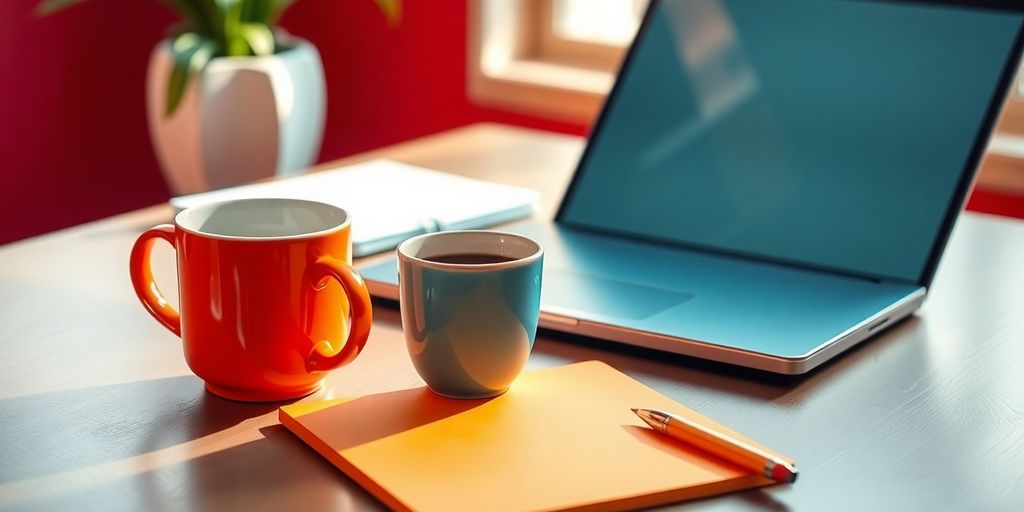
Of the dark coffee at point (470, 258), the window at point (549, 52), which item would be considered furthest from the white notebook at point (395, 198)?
the window at point (549, 52)

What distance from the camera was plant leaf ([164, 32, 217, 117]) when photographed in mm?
1791

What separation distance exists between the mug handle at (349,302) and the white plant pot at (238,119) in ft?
3.77

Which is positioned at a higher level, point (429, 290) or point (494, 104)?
point (429, 290)

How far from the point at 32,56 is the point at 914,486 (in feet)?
6.91

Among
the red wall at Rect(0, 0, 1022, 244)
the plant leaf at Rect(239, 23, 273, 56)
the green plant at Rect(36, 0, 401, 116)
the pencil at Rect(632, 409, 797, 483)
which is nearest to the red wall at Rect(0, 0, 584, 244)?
the red wall at Rect(0, 0, 1022, 244)

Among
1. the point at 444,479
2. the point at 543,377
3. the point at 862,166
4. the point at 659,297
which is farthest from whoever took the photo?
the point at 862,166

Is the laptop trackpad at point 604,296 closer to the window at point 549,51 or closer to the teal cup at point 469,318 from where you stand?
the teal cup at point 469,318

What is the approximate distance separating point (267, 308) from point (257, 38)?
1.27 m

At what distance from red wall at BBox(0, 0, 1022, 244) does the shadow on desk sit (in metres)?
1.59

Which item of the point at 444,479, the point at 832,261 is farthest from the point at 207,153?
the point at 444,479

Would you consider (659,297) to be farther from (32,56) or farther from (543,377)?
(32,56)

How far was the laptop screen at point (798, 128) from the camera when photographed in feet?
3.20

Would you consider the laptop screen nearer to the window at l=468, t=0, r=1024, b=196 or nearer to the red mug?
the red mug

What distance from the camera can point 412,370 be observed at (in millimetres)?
776
